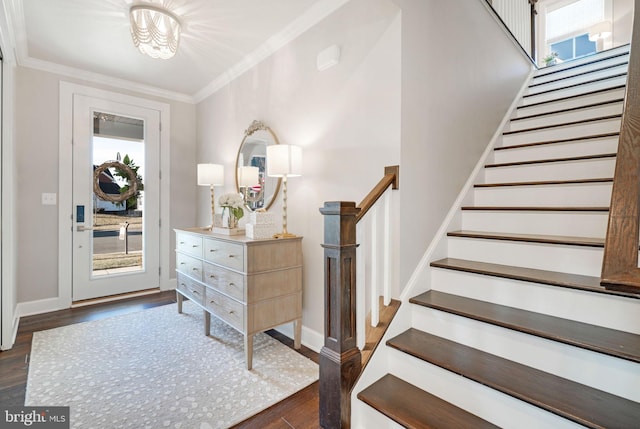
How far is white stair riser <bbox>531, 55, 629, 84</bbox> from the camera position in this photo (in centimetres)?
337

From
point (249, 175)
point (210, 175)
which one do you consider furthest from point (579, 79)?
point (210, 175)

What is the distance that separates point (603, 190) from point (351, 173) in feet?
5.29

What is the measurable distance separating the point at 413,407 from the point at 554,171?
81.0 inches

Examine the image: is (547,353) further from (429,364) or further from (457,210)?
(457,210)

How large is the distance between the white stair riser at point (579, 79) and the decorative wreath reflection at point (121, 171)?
4888mm

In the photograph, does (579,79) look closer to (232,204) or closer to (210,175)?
(232,204)

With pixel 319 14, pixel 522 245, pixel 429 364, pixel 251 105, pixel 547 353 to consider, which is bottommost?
pixel 429 364

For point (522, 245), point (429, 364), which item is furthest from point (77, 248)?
point (522, 245)

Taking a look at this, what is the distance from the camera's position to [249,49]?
9.82 feet

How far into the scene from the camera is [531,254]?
1.80 m

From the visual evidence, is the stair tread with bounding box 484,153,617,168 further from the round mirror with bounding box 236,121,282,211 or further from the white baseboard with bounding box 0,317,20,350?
the white baseboard with bounding box 0,317,20,350

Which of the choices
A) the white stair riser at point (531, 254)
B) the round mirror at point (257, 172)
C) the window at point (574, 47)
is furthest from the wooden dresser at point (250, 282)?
the window at point (574, 47)

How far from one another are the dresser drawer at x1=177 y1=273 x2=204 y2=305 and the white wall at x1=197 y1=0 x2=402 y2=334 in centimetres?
93

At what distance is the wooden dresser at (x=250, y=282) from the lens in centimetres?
215
